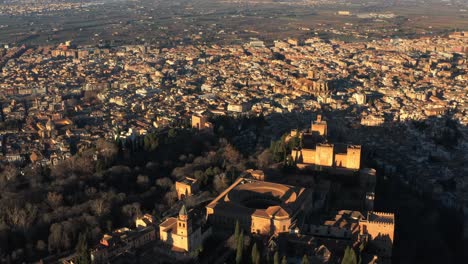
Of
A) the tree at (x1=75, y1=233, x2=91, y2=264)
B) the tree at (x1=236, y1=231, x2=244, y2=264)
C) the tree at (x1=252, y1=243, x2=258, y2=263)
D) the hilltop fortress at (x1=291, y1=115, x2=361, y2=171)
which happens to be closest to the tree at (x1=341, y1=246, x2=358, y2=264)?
the tree at (x1=252, y1=243, x2=258, y2=263)

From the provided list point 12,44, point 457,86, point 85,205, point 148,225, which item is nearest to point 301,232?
point 148,225

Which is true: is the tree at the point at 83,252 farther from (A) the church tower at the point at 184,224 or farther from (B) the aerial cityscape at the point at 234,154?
(A) the church tower at the point at 184,224

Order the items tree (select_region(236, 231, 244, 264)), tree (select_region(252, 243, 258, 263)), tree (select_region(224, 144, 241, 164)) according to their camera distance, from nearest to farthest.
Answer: tree (select_region(252, 243, 258, 263)) < tree (select_region(236, 231, 244, 264)) < tree (select_region(224, 144, 241, 164))

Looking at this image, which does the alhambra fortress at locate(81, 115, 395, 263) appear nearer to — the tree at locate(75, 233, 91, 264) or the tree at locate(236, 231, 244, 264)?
the tree at locate(75, 233, 91, 264)

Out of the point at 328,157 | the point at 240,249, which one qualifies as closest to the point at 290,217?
the point at 240,249

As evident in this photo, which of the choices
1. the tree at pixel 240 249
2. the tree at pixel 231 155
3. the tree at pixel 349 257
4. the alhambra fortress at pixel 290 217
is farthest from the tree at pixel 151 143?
the tree at pixel 349 257

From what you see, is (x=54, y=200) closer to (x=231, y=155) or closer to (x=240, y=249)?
(x=240, y=249)
